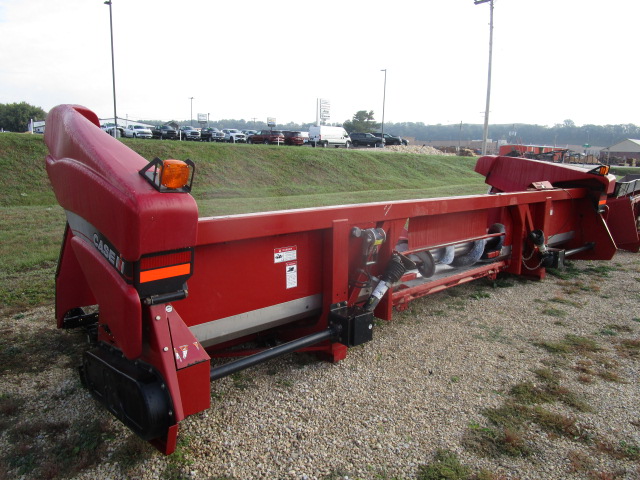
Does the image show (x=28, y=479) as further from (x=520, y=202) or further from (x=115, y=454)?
(x=520, y=202)

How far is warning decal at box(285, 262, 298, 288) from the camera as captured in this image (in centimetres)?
300

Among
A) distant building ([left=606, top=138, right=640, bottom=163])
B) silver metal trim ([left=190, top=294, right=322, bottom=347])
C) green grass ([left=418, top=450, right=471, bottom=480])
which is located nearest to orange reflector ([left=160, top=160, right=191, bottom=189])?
silver metal trim ([left=190, top=294, right=322, bottom=347])

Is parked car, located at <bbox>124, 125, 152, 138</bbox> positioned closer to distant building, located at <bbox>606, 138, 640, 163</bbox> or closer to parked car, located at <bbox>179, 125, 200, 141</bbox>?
parked car, located at <bbox>179, 125, 200, 141</bbox>

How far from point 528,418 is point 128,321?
214cm

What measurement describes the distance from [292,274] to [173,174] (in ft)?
4.14

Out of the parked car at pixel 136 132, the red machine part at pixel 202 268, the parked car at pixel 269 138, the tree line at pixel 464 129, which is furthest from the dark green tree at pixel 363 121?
the red machine part at pixel 202 268

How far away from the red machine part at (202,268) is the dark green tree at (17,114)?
60439 mm

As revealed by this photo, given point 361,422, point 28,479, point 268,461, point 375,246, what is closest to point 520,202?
point 375,246

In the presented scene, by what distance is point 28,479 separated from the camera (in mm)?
2129

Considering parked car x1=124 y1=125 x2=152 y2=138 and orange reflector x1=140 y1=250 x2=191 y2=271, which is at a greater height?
parked car x1=124 y1=125 x2=152 y2=138

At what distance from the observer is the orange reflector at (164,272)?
199 centimetres

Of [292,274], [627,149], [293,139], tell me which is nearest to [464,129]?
[627,149]

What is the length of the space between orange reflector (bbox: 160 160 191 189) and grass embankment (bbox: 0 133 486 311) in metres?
3.04

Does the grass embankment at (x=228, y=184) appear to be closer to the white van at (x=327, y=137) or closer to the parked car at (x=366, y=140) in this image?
the white van at (x=327, y=137)
